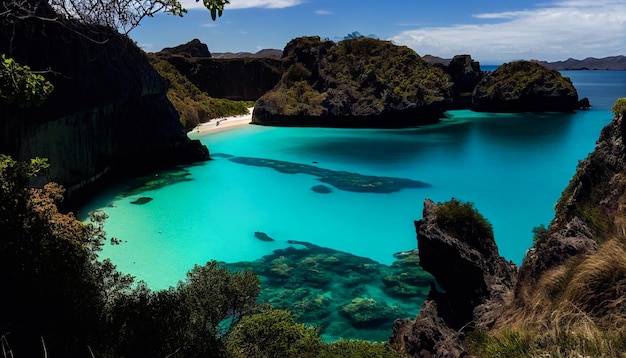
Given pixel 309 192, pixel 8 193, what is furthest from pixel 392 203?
pixel 8 193

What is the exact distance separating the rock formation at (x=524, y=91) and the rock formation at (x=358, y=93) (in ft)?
54.6

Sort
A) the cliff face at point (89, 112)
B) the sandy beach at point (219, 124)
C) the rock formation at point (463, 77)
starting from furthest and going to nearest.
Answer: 1. the rock formation at point (463, 77)
2. the sandy beach at point (219, 124)
3. the cliff face at point (89, 112)

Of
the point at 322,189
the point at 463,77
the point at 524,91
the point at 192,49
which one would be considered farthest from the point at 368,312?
the point at 192,49

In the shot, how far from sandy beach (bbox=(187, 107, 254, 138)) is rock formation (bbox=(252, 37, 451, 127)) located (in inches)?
121

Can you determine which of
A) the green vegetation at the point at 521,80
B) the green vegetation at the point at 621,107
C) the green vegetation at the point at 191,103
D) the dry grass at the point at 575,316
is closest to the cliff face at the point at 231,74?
the green vegetation at the point at 191,103

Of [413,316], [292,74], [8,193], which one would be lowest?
[413,316]

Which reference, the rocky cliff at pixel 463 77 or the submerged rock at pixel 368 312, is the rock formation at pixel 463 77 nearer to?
the rocky cliff at pixel 463 77

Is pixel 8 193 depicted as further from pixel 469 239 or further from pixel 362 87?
pixel 362 87

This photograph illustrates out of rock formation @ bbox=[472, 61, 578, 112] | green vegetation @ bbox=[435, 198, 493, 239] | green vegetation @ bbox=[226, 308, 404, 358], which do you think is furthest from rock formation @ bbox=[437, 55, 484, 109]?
green vegetation @ bbox=[226, 308, 404, 358]

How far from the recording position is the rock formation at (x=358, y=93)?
2420 inches

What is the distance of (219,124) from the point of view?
61.7 metres

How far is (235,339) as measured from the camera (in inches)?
343

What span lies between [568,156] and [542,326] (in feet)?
134

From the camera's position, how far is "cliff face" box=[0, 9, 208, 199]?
637 inches
